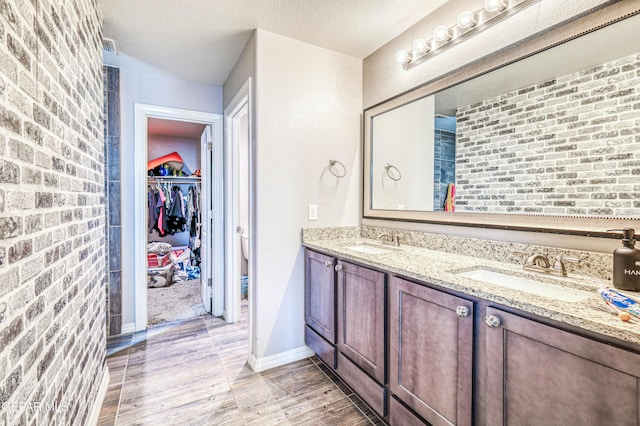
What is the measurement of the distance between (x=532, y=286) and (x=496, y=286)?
12.9 inches

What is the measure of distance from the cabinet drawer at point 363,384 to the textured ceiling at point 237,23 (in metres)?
2.20

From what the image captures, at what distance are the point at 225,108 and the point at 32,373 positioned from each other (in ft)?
8.49

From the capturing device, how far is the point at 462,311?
115 centimetres

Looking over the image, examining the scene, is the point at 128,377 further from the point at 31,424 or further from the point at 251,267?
the point at 31,424

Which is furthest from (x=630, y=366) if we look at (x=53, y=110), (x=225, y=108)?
(x=225, y=108)

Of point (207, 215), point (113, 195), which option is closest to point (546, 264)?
point (207, 215)

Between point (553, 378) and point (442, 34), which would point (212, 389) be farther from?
point (442, 34)

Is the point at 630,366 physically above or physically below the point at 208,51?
below

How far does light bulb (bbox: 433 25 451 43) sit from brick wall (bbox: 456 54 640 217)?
437mm

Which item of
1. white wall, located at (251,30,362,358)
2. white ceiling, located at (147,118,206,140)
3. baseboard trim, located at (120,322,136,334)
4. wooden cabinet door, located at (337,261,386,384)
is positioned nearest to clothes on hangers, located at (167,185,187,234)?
white ceiling, located at (147,118,206,140)

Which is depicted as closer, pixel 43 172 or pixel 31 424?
pixel 31 424

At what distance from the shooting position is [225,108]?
9.77ft

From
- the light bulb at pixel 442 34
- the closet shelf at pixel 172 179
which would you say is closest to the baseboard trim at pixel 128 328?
the closet shelf at pixel 172 179

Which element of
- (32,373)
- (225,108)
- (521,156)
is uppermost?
(225,108)
